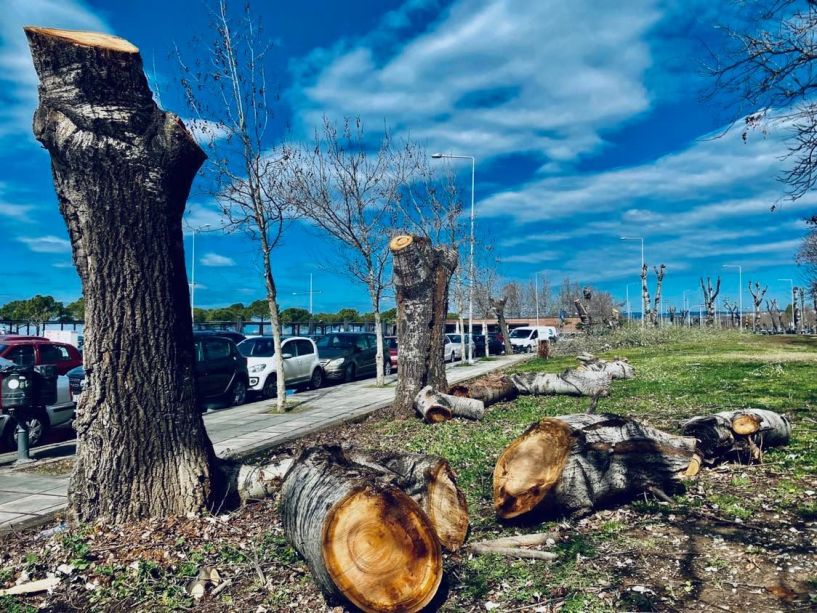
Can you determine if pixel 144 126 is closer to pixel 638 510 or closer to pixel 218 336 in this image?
pixel 638 510

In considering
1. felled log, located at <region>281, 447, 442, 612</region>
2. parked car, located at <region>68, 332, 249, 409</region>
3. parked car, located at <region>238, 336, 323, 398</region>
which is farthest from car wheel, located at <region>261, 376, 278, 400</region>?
felled log, located at <region>281, 447, 442, 612</region>

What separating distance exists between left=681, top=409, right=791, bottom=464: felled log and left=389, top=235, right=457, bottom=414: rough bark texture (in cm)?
524

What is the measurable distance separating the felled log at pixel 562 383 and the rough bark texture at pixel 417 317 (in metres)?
2.47

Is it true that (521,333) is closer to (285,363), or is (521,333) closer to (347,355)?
(347,355)

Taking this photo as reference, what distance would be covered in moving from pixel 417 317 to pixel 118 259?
631 cm

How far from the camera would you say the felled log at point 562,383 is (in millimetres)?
11930

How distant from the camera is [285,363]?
58.7 ft

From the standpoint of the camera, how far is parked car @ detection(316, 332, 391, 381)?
20672 mm

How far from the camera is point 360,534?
3492mm

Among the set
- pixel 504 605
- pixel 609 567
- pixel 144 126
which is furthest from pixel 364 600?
pixel 144 126

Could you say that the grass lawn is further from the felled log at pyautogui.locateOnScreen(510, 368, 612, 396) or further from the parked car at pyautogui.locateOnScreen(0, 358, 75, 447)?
the felled log at pyautogui.locateOnScreen(510, 368, 612, 396)

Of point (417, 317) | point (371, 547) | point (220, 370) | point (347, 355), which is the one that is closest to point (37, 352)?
point (220, 370)

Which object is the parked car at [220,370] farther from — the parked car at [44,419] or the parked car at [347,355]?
the parked car at [347,355]

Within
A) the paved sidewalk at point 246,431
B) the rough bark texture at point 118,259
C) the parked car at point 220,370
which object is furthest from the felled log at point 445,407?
the parked car at point 220,370
